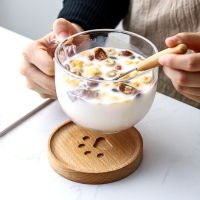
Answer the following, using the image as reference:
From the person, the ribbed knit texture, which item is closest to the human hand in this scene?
the person

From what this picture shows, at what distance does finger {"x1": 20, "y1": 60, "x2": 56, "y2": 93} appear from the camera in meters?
0.83

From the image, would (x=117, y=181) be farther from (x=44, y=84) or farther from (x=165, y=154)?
(x=44, y=84)

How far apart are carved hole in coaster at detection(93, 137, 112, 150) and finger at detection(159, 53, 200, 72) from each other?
29cm

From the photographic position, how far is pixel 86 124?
67cm

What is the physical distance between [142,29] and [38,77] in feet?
1.83

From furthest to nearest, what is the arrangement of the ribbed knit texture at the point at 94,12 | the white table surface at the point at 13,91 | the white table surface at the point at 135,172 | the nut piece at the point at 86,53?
the ribbed knit texture at the point at 94,12
the white table surface at the point at 13,91
the nut piece at the point at 86,53
the white table surface at the point at 135,172

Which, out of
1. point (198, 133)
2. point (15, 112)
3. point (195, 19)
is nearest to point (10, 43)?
point (15, 112)

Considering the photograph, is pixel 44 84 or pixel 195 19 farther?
pixel 195 19

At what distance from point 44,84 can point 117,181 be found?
34cm

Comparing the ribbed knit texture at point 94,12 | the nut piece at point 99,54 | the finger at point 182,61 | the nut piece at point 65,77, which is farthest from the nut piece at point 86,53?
the ribbed knit texture at point 94,12

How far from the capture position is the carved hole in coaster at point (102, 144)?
0.76 metres

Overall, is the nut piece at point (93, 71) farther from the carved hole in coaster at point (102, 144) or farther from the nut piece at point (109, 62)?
the carved hole in coaster at point (102, 144)

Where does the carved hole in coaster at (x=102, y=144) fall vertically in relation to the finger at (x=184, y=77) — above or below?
below

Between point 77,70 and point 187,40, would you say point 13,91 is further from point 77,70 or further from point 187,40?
point 187,40
